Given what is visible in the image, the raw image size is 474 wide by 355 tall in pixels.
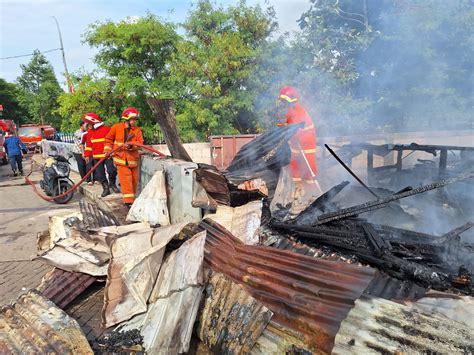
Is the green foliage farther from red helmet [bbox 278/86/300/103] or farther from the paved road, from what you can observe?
the paved road

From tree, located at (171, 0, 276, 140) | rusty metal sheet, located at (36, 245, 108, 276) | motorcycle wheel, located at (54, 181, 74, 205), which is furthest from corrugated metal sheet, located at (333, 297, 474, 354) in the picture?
tree, located at (171, 0, 276, 140)

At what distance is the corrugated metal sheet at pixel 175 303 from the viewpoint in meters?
2.31

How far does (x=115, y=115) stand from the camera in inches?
584

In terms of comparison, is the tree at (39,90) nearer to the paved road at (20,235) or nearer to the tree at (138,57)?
the tree at (138,57)

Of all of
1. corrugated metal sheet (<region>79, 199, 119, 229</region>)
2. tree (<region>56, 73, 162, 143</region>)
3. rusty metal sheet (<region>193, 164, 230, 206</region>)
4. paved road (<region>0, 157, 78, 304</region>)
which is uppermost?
tree (<region>56, 73, 162, 143</region>)

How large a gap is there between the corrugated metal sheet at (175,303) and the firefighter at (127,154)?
2968mm

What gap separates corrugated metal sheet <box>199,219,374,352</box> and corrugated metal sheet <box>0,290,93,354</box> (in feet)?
3.59

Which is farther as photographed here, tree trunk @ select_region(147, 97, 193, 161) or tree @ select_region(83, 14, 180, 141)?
tree @ select_region(83, 14, 180, 141)

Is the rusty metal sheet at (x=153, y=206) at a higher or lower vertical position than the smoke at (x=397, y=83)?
lower

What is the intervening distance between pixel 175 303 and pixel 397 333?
1447mm

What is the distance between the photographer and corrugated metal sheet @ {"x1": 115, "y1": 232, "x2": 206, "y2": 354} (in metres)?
2.31

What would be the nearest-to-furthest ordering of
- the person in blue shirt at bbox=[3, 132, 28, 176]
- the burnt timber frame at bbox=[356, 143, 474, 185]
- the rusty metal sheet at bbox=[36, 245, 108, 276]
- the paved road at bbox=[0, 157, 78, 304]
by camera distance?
the rusty metal sheet at bbox=[36, 245, 108, 276]
the paved road at bbox=[0, 157, 78, 304]
the burnt timber frame at bbox=[356, 143, 474, 185]
the person in blue shirt at bbox=[3, 132, 28, 176]

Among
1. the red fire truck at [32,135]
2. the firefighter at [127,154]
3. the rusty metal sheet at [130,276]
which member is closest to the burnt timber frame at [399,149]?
the rusty metal sheet at [130,276]

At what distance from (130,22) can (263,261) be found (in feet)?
48.1
